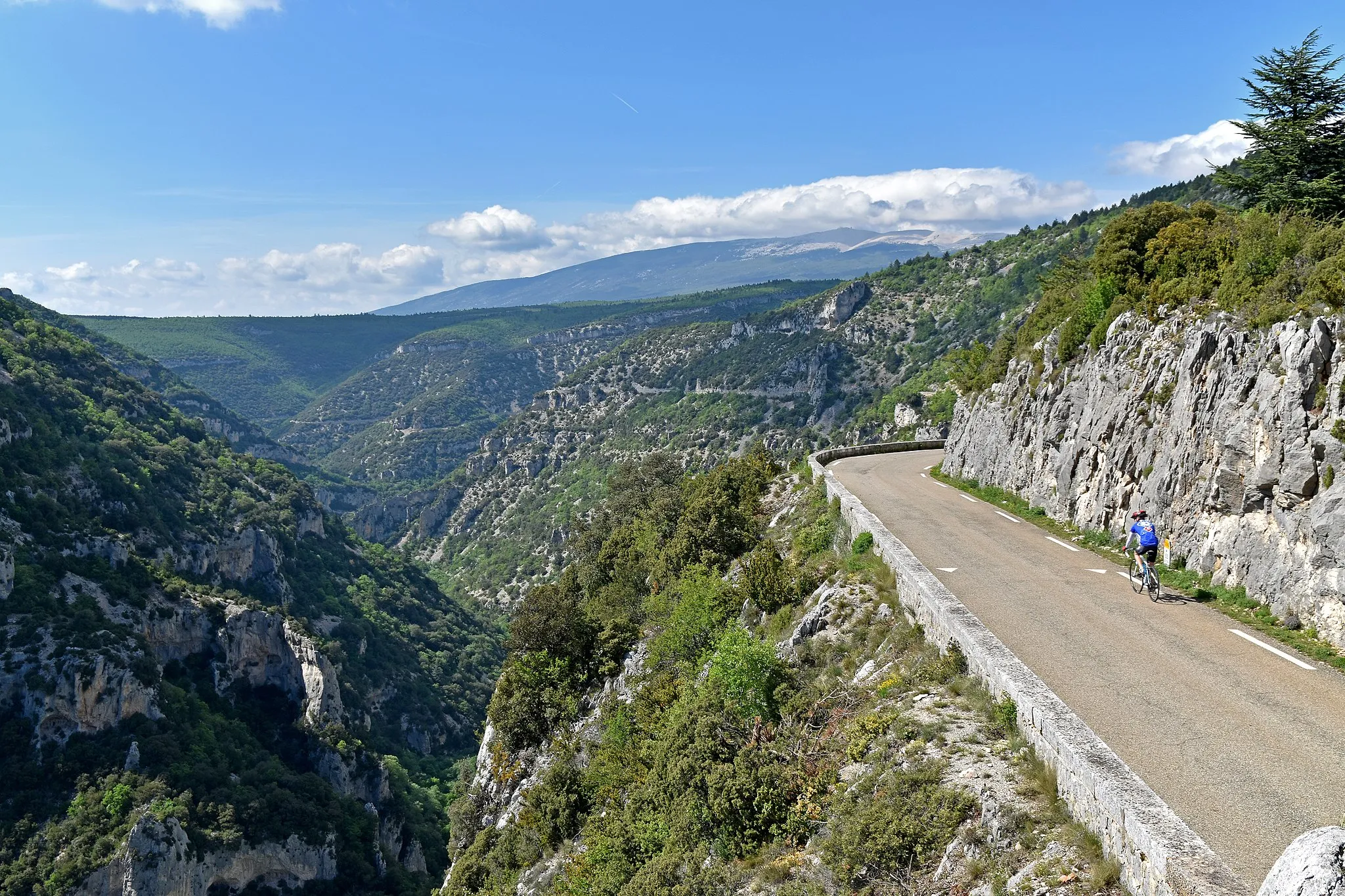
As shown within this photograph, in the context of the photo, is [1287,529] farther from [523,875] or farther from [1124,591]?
[523,875]

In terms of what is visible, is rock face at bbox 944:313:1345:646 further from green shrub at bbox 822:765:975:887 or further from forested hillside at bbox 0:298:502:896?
forested hillside at bbox 0:298:502:896

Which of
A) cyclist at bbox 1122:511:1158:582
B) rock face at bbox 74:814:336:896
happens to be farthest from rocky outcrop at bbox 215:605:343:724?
cyclist at bbox 1122:511:1158:582

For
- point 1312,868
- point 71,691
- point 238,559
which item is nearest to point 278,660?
point 238,559

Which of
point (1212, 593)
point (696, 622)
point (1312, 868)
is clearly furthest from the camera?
point (696, 622)

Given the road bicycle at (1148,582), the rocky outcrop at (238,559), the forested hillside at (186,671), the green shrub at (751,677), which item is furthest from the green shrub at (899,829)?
the rocky outcrop at (238,559)

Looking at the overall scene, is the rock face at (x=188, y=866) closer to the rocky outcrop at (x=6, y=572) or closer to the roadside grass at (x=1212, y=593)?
Result: the rocky outcrop at (x=6, y=572)

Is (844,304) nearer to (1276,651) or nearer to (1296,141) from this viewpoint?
(1296,141)

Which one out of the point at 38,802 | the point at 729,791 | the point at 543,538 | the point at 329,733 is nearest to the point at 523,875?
the point at 729,791

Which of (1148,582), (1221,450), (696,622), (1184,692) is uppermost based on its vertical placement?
(1221,450)

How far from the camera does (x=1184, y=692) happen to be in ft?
29.9

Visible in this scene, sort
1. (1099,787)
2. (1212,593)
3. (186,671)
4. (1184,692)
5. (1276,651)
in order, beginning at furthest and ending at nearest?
(186,671)
(1212,593)
(1276,651)
(1184,692)
(1099,787)

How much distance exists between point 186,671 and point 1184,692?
70.7 m

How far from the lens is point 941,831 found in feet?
24.8

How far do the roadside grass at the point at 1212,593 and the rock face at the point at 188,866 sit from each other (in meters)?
51.1
